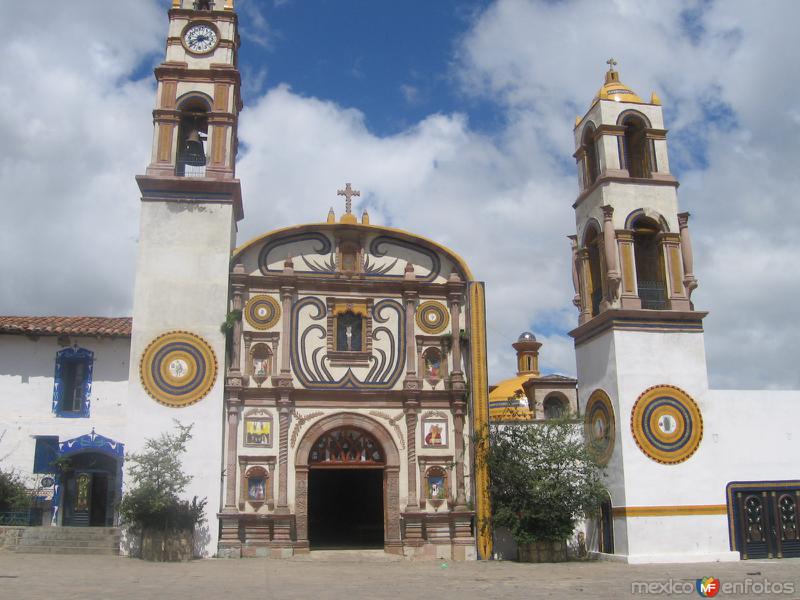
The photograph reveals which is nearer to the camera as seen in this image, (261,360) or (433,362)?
(261,360)

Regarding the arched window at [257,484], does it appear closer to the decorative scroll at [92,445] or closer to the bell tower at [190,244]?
the bell tower at [190,244]

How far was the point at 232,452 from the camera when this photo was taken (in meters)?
20.6

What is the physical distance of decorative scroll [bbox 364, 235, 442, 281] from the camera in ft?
75.8

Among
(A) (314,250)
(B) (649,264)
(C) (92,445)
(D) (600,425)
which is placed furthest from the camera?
(B) (649,264)

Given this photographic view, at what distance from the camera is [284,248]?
74.6ft

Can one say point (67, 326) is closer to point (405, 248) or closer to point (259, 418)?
point (259, 418)

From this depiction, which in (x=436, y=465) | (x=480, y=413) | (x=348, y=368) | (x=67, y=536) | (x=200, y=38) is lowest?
(x=67, y=536)

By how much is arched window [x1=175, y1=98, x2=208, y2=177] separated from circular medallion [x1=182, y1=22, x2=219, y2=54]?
1.65 m

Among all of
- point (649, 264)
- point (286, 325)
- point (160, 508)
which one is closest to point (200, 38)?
point (286, 325)

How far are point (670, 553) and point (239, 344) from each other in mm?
11866

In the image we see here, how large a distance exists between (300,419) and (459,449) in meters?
4.23

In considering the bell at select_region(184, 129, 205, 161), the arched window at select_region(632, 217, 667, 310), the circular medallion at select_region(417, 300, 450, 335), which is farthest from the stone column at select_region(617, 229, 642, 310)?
the bell at select_region(184, 129, 205, 161)

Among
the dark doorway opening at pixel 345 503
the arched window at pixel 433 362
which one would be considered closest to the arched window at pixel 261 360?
the arched window at pixel 433 362

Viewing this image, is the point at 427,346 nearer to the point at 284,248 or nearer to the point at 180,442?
the point at 284,248
